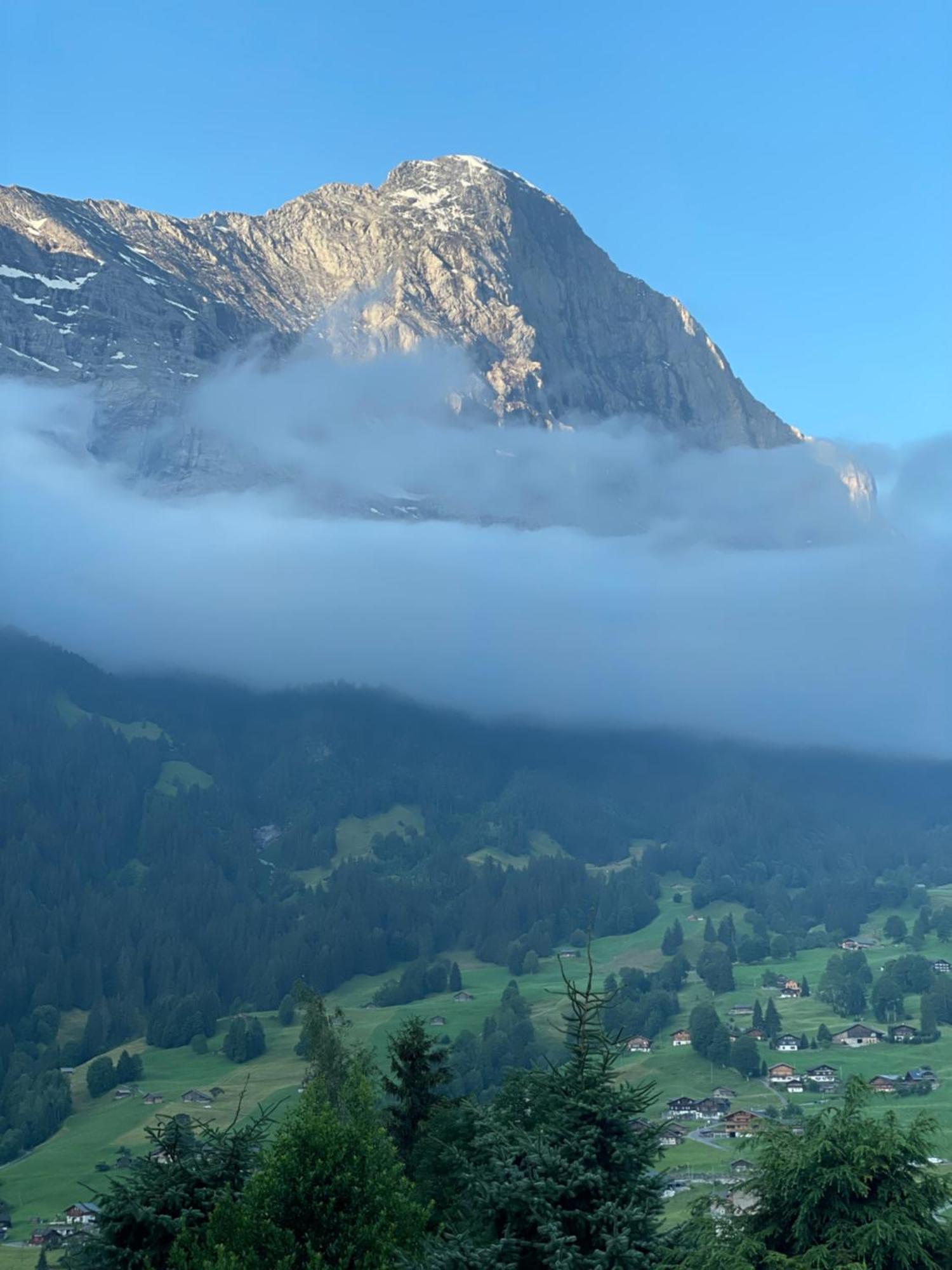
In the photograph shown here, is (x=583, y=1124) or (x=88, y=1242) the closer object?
(x=583, y=1124)

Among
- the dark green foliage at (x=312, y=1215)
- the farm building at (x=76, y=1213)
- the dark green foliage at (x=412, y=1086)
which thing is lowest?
the farm building at (x=76, y=1213)

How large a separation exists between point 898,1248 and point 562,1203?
28.2 feet

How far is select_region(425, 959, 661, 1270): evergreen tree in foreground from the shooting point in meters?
30.5

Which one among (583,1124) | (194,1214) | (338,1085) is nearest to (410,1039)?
(338,1085)

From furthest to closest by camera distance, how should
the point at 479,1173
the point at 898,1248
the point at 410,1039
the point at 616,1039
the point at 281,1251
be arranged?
the point at 410,1039
the point at 616,1039
the point at 281,1251
the point at 479,1173
the point at 898,1248

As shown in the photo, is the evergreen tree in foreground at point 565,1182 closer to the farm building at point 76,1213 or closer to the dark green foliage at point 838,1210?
the dark green foliage at point 838,1210

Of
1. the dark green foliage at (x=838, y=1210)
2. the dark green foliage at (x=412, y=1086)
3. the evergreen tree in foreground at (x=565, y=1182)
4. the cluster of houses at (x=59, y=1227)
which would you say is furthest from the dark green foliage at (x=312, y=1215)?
the cluster of houses at (x=59, y=1227)

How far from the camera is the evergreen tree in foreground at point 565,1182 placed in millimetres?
30500

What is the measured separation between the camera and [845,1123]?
1305 inches

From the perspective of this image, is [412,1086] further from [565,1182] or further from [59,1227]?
[59,1227]

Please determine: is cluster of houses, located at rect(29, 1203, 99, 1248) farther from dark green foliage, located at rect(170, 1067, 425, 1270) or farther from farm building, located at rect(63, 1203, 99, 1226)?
dark green foliage, located at rect(170, 1067, 425, 1270)

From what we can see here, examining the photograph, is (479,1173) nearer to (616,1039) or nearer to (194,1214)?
(616,1039)

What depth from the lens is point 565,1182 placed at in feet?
104

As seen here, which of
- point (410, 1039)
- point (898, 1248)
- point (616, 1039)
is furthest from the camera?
point (410, 1039)
